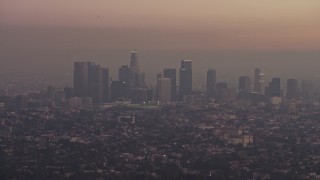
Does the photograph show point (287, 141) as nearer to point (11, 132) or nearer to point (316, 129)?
point (316, 129)

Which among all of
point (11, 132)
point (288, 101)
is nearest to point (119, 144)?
point (11, 132)

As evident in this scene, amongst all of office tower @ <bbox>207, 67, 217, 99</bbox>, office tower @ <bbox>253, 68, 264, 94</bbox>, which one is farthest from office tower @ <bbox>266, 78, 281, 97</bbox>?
office tower @ <bbox>207, 67, 217, 99</bbox>

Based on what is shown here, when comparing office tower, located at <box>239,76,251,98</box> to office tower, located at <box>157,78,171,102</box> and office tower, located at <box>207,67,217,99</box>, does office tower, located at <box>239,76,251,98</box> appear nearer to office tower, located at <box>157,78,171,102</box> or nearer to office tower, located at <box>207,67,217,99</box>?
office tower, located at <box>207,67,217,99</box>

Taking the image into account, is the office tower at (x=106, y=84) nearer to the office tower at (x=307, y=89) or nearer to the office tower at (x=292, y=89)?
the office tower at (x=292, y=89)

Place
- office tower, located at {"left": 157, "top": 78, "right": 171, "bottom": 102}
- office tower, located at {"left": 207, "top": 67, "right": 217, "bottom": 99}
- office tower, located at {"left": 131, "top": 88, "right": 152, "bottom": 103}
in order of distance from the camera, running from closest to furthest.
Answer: office tower, located at {"left": 207, "top": 67, "right": 217, "bottom": 99} → office tower, located at {"left": 131, "top": 88, "right": 152, "bottom": 103} → office tower, located at {"left": 157, "top": 78, "right": 171, "bottom": 102}

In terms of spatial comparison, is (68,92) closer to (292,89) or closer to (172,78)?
(172,78)

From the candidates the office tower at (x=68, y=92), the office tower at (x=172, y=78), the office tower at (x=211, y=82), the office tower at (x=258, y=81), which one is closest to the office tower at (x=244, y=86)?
the office tower at (x=258, y=81)
